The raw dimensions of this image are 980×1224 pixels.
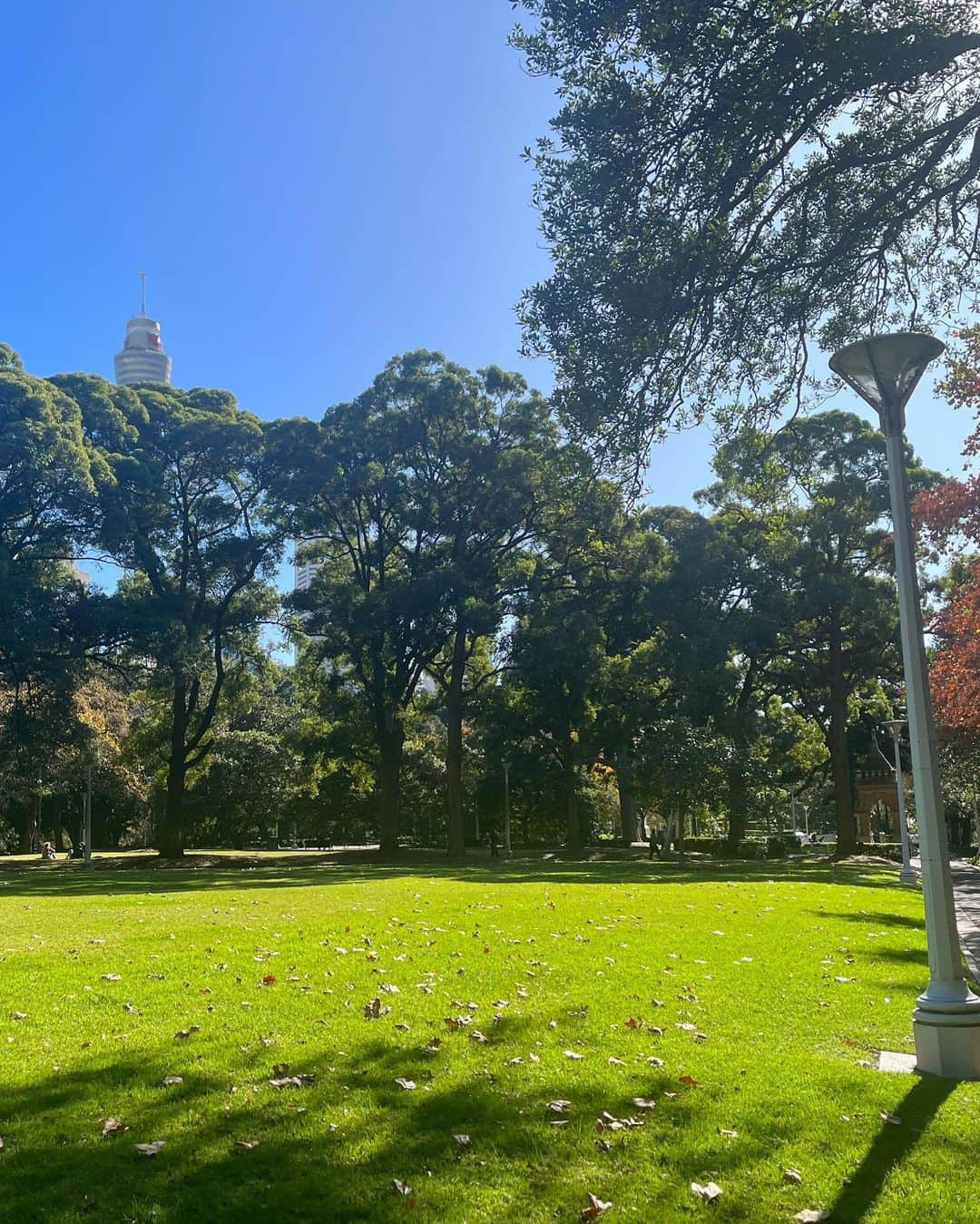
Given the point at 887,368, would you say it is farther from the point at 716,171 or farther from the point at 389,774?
the point at 389,774

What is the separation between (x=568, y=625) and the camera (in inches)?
1303

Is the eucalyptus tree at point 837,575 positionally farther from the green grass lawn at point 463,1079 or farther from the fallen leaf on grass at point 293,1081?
the fallen leaf on grass at point 293,1081

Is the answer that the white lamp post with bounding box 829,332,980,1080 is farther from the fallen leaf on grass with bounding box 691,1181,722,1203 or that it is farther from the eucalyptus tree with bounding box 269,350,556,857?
the eucalyptus tree with bounding box 269,350,556,857

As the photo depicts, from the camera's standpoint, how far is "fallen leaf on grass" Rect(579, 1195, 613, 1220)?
140 inches

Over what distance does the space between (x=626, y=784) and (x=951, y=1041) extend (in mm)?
28394

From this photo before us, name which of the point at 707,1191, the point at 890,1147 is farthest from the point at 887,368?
the point at 707,1191

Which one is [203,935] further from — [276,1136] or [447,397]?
[447,397]

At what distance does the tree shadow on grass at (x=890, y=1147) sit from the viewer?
3720 millimetres

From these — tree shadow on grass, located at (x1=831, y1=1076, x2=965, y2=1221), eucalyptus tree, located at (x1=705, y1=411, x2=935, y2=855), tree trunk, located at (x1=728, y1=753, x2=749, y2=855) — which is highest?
eucalyptus tree, located at (x1=705, y1=411, x2=935, y2=855)

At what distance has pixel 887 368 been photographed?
6406mm

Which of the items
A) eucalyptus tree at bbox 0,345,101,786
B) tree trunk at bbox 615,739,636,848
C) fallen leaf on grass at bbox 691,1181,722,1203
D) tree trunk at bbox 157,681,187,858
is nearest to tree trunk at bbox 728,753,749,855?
tree trunk at bbox 615,739,636,848

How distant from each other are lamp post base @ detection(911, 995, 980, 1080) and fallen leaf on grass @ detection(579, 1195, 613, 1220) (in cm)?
280

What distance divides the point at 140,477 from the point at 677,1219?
30032 mm

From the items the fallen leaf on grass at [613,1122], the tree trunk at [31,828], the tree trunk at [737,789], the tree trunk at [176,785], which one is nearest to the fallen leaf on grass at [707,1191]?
the fallen leaf on grass at [613,1122]
